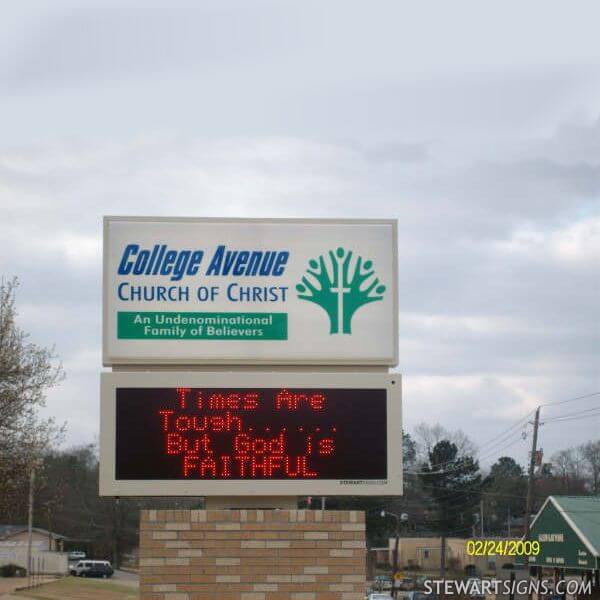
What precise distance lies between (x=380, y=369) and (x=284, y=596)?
3109mm

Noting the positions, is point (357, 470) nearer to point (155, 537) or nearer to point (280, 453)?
point (280, 453)

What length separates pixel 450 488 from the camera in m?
77.6

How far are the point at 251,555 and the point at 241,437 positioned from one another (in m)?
1.59

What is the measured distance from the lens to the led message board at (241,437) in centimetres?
1344

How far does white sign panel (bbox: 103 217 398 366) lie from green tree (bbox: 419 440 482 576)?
62960mm

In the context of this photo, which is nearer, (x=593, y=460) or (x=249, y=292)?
(x=249, y=292)

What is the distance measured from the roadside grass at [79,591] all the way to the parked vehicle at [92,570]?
792cm

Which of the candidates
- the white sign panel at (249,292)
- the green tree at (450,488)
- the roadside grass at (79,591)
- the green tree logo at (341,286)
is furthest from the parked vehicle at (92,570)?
the green tree logo at (341,286)

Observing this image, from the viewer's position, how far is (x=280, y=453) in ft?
44.4

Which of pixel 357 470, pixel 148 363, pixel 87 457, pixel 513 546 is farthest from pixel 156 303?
pixel 87 457

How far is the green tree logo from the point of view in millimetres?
14273
